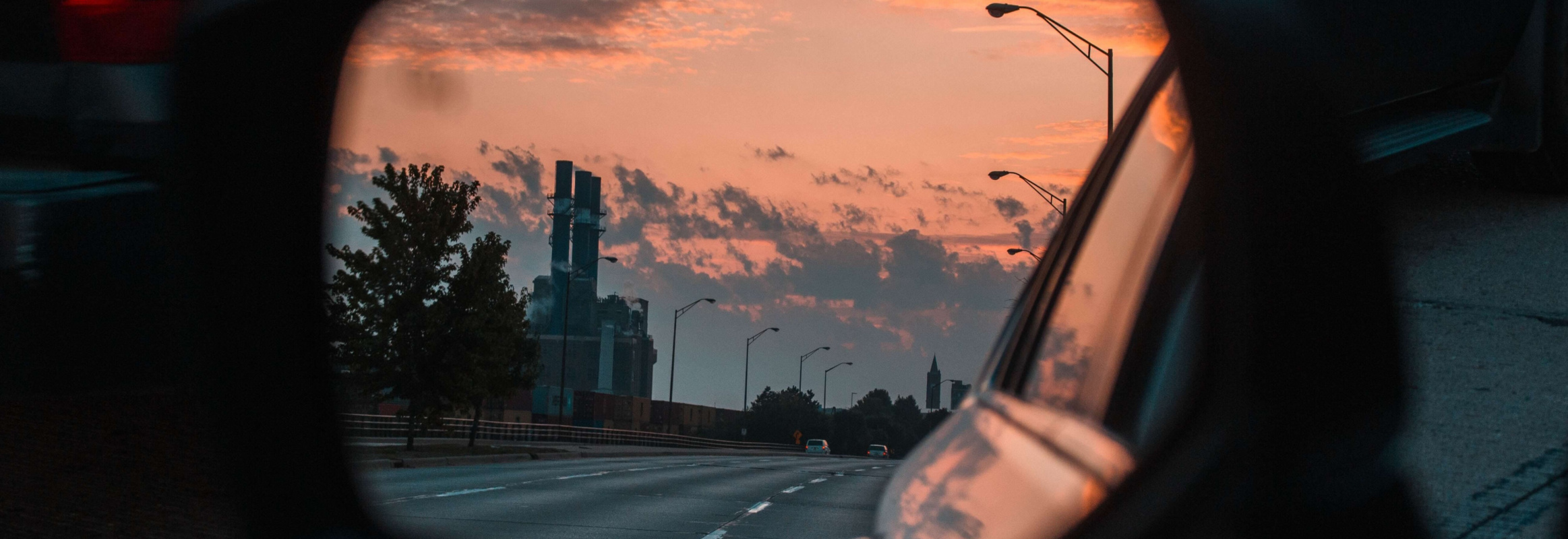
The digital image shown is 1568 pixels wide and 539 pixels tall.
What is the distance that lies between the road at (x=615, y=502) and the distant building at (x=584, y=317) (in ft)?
242

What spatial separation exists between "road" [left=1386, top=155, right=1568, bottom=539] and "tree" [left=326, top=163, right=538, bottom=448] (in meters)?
2.91

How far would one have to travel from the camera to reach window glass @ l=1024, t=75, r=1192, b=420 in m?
1.68

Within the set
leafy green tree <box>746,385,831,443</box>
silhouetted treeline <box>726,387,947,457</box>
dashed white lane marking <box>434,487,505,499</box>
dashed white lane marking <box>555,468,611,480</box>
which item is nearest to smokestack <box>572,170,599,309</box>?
leafy green tree <box>746,385,831,443</box>

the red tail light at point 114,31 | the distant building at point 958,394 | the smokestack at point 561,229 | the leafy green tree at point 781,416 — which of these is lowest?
the leafy green tree at point 781,416

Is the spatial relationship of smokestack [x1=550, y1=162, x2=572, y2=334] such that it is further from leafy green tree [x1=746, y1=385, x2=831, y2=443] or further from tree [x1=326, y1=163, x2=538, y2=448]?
tree [x1=326, y1=163, x2=538, y2=448]

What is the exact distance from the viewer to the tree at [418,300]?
17.1 ft

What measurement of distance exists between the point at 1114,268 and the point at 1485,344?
1.97ft

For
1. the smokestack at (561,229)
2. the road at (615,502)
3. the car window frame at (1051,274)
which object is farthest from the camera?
the smokestack at (561,229)

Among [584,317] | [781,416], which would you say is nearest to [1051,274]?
[781,416]

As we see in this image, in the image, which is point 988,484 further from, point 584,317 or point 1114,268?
point 584,317

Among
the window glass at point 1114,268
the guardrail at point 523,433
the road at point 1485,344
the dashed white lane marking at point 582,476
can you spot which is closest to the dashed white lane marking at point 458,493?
the guardrail at point 523,433

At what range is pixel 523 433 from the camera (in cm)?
4859

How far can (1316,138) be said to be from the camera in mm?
1168

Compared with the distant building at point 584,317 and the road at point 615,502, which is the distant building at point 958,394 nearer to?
the road at point 615,502
